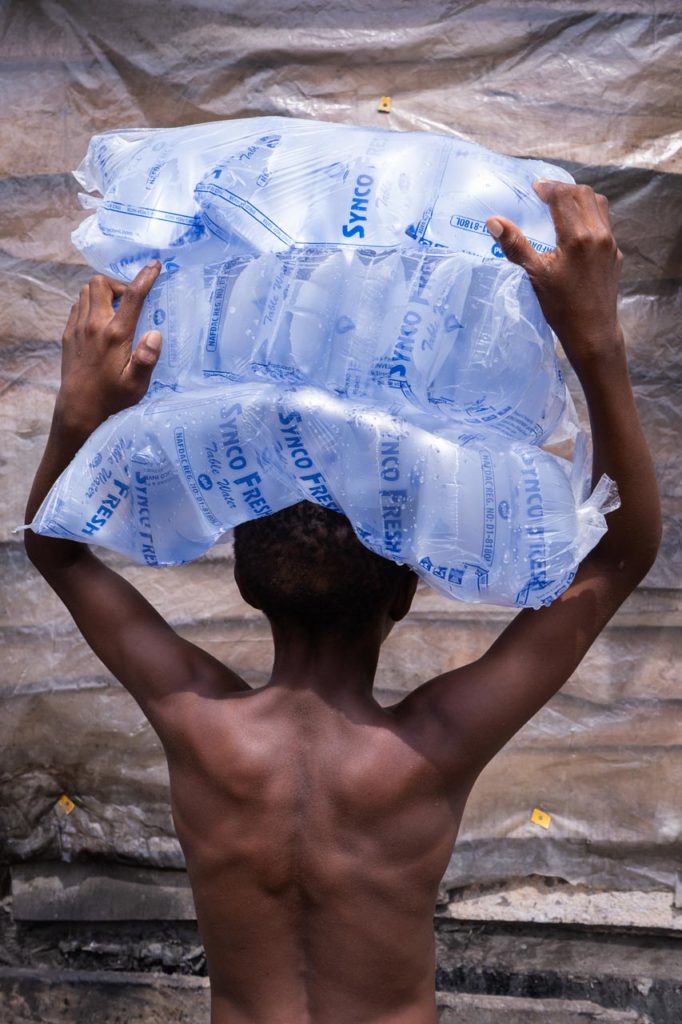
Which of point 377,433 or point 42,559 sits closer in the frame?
point 377,433

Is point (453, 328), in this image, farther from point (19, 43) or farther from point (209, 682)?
point (19, 43)

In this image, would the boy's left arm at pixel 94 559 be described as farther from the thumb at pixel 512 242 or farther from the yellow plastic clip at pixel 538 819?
the yellow plastic clip at pixel 538 819

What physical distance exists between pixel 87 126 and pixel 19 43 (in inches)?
10.2

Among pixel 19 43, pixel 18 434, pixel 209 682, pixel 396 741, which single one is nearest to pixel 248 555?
pixel 209 682

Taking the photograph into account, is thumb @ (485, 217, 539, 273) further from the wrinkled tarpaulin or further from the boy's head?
the wrinkled tarpaulin

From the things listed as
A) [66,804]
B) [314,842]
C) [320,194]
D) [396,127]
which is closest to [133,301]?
[320,194]

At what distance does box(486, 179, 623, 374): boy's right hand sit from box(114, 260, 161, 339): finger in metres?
0.49

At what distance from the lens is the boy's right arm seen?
1409 mm

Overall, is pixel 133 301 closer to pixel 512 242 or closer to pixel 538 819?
pixel 512 242

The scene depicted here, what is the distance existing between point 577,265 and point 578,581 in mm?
426

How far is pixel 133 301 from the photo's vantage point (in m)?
1.55

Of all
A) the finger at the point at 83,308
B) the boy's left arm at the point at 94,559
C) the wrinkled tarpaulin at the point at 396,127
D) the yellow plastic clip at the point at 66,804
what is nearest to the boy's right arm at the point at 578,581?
the boy's left arm at the point at 94,559

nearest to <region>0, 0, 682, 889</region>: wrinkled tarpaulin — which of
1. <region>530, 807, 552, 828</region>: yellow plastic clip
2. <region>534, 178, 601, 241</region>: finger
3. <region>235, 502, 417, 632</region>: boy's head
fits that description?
<region>530, 807, 552, 828</region>: yellow plastic clip

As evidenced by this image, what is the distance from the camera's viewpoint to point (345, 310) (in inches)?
57.7
